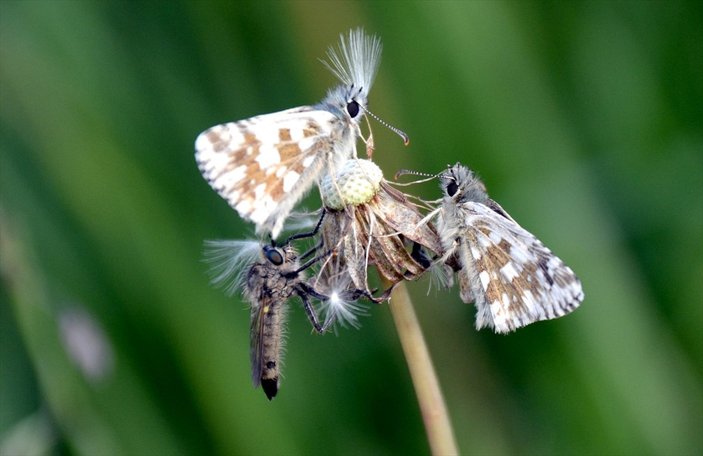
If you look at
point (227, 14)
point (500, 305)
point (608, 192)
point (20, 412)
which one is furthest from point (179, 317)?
point (608, 192)

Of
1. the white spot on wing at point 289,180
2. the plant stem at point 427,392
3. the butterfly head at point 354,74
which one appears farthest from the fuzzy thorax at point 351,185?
the plant stem at point 427,392

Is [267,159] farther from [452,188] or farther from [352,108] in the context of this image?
[452,188]

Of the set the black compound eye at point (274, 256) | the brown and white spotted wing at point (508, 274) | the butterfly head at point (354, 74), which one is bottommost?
the brown and white spotted wing at point (508, 274)

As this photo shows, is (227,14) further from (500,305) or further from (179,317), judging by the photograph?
(500,305)

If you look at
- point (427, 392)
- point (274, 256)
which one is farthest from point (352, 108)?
point (427, 392)

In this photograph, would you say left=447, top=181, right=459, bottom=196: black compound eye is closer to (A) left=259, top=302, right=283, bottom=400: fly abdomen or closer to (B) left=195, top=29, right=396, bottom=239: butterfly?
(B) left=195, top=29, right=396, bottom=239: butterfly

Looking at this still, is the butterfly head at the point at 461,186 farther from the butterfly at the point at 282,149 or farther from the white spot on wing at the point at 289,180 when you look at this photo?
the white spot on wing at the point at 289,180
